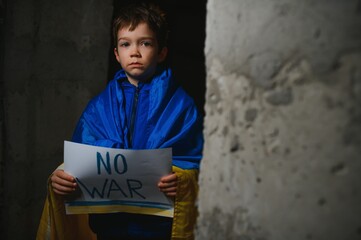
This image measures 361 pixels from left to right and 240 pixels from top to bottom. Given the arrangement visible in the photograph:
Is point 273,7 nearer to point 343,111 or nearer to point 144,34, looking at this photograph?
point 343,111

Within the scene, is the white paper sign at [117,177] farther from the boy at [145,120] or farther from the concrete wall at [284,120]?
the concrete wall at [284,120]

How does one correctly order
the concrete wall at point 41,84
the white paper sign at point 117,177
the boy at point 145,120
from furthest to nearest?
the concrete wall at point 41,84
the boy at point 145,120
the white paper sign at point 117,177

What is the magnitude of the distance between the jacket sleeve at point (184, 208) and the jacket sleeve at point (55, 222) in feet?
1.29

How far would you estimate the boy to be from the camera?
104 centimetres

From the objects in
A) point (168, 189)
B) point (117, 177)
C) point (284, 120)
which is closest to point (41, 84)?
point (117, 177)

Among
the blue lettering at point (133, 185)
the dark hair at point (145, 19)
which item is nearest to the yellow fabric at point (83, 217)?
the blue lettering at point (133, 185)

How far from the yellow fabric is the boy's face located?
0.37 meters

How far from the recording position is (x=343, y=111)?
0.43 meters

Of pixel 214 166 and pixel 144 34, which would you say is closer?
pixel 214 166

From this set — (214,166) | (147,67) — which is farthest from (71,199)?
(214,166)

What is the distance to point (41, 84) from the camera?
1649 millimetres

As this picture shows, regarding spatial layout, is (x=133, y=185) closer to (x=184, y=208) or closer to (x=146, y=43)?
(x=184, y=208)

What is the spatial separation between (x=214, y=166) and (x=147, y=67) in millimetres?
609

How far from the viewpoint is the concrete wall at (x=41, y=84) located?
158 cm
